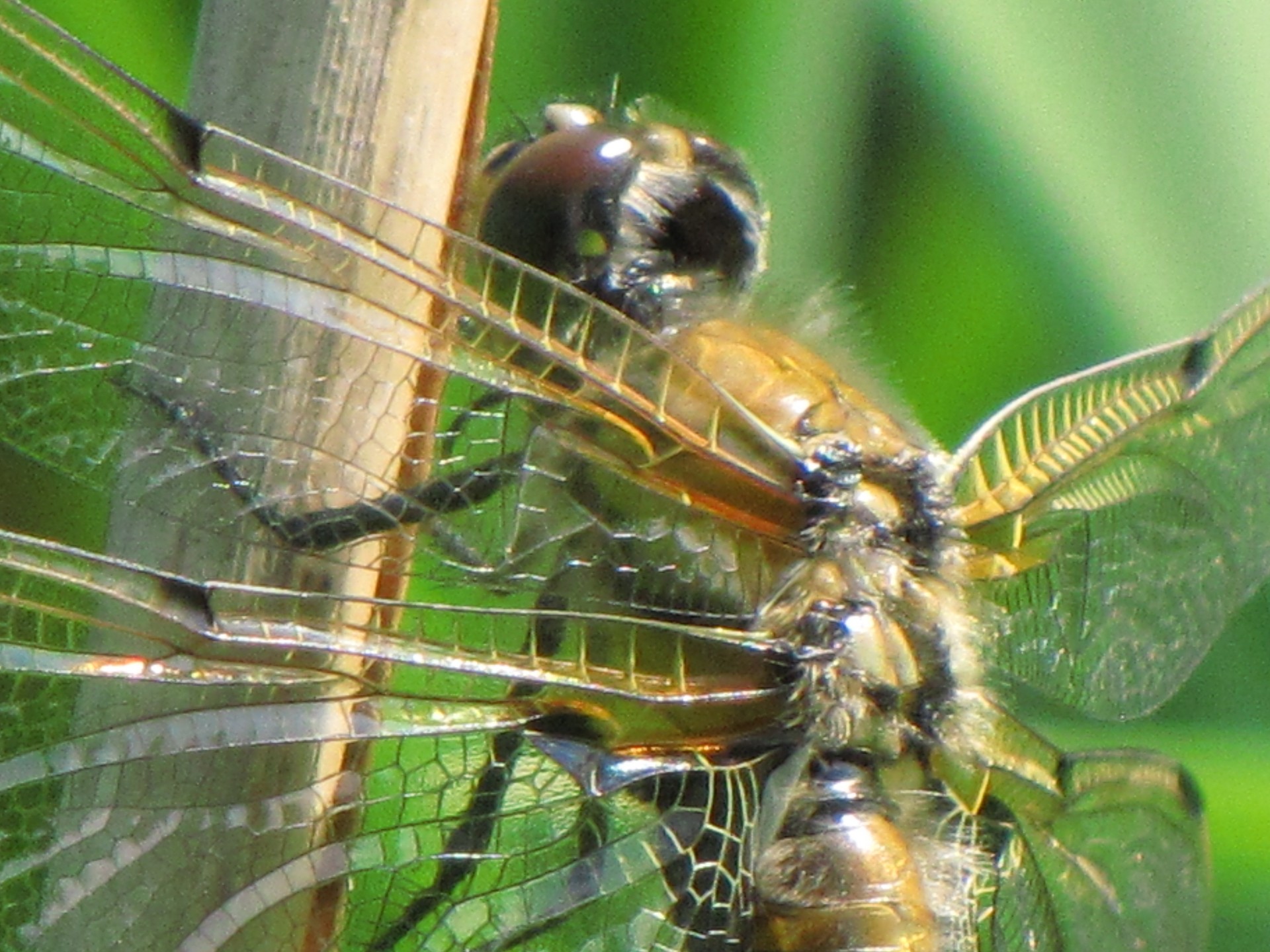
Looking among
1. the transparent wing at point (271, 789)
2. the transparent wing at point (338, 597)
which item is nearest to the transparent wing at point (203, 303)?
the transparent wing at point (338, 597)

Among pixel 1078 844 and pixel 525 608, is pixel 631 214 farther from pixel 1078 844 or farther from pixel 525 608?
pixel 1078 844

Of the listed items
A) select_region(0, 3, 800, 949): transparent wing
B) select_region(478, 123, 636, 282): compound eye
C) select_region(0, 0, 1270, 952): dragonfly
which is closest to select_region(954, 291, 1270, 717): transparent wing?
select_region(0, 0, 1270, 952): dragonfly

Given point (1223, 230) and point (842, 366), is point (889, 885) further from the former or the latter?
point (1223, 230)

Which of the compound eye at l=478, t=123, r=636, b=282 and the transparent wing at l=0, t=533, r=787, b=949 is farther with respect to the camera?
the compound eye at l=478, t=123, r=636, b=282

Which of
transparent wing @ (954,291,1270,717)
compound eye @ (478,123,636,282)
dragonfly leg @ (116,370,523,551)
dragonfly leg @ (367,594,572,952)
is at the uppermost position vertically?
compound eye @ (478,123,636,282)

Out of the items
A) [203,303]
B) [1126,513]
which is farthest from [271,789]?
[1126,513]

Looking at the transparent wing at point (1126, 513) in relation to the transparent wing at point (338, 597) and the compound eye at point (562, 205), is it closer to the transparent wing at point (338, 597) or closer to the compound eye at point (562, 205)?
the transparent wing at point (338, 597)

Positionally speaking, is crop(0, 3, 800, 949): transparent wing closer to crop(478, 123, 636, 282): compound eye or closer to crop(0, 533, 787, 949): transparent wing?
crop(0, 533, 787, 949): transparent wing
